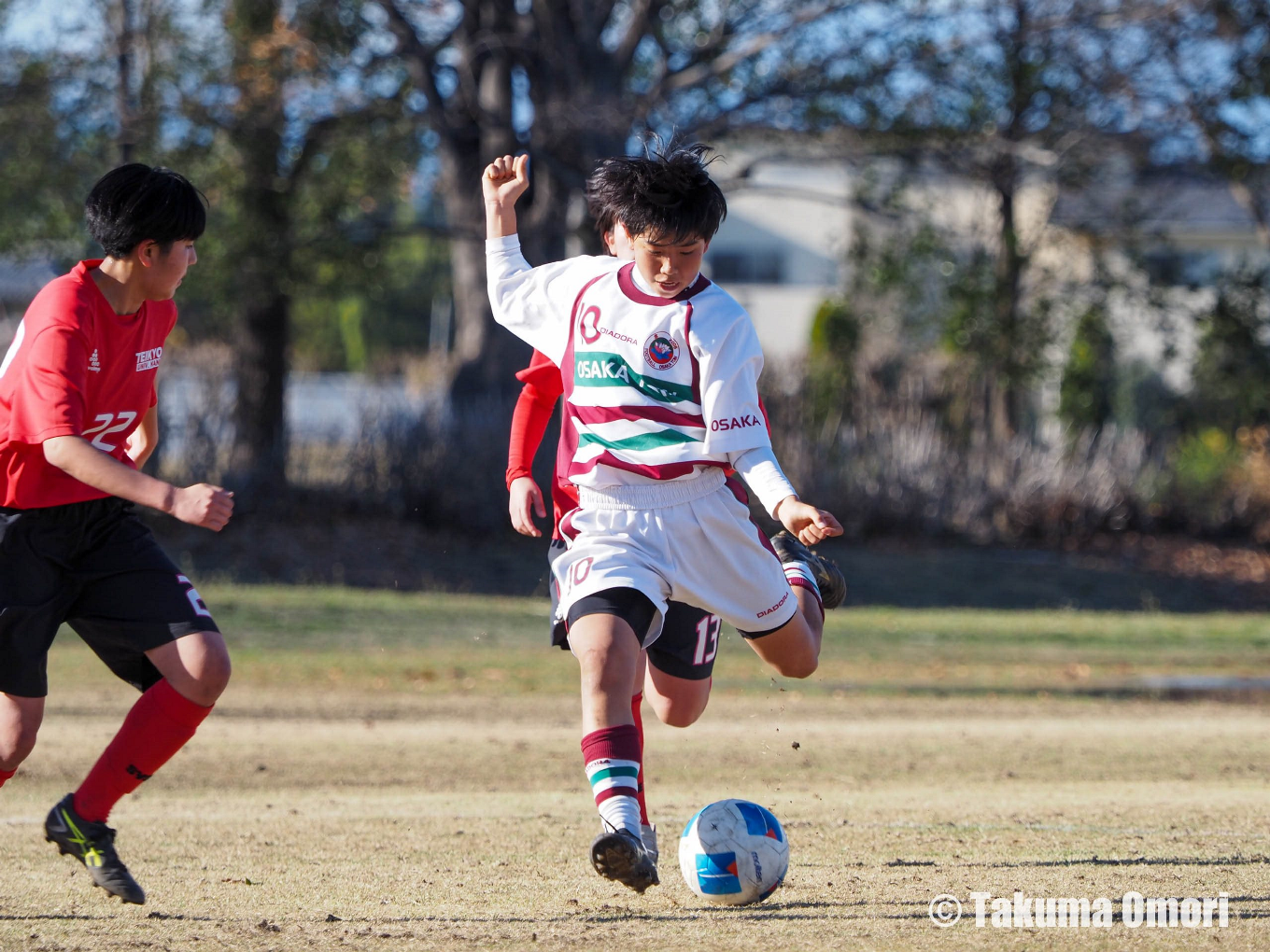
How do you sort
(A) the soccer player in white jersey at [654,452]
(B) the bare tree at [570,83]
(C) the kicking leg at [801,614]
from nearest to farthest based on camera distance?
(A) the soccer player in white jersey at [654,452] < (C) the kicking leg at [801,614] < (B) the bare tree at [570,83]

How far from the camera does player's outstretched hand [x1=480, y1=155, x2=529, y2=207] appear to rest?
486 centimetres

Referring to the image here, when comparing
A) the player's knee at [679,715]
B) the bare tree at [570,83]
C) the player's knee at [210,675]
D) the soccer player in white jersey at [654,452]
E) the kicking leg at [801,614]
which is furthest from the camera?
the bare tree at [570,83]

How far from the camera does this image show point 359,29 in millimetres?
18062

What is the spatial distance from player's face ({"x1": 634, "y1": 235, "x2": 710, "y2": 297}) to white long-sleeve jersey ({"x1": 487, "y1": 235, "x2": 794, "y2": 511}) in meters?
0.04

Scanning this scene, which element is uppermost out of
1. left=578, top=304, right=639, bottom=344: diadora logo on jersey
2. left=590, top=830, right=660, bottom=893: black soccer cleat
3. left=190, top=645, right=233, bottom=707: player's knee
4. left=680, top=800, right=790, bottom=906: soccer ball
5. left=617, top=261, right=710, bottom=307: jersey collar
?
left=617, top=261, right=710, bottom=307: jersey collar

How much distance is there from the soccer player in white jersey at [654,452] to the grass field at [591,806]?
768 mm

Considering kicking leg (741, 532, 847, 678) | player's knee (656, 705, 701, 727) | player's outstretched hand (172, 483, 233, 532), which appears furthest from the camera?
player's knee (656, 705, 701, 727)

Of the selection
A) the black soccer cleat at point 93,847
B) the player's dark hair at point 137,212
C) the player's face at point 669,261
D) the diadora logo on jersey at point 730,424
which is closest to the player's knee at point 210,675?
the black soccer cleat at point 93,847

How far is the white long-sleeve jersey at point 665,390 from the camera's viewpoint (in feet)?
14.1

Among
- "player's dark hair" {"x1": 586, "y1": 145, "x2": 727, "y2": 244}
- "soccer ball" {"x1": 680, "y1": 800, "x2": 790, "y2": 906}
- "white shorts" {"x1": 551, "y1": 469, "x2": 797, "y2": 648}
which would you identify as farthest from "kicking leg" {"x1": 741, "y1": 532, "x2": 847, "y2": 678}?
"player's dark hair" {"x1": 586, "y1": 145, "x2": 727, "y2": 244}

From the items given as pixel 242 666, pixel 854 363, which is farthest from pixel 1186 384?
pixel 242 666

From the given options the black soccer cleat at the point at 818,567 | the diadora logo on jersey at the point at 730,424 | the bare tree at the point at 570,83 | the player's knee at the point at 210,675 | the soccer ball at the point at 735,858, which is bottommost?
the soccer ball at the point at 735,858

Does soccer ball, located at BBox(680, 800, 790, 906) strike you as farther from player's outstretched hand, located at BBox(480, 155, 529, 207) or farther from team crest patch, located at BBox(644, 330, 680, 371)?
player's outstretched hand, located at BBox(480, 155, 529, 207)

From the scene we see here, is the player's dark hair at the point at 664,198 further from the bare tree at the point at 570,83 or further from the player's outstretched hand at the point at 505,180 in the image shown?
the bare tree at the point at 570,83
